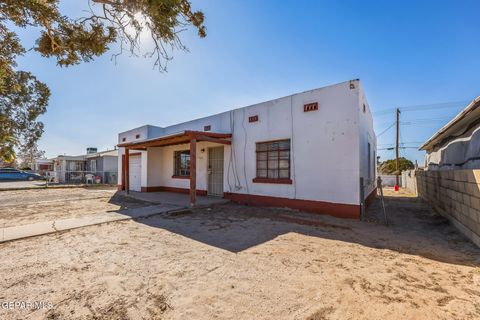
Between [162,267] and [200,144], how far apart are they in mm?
8747

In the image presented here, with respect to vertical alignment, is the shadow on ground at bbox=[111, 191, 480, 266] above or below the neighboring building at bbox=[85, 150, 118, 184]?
below

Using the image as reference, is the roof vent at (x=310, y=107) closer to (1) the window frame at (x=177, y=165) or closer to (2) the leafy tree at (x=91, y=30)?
(2) the leafy tree at (x=91, y=30)

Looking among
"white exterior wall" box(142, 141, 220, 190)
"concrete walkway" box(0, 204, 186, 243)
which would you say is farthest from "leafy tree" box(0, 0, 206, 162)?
"white exterior wall" box(142, 141, 220, 190)

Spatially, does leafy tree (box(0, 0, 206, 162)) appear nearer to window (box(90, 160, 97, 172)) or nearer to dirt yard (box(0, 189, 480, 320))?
dirt yard (box(0, 189, 480, 320))

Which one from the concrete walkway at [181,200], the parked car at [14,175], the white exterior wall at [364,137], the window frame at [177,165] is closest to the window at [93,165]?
the parked car at [14,175]

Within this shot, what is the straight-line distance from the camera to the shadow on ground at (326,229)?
178 inches

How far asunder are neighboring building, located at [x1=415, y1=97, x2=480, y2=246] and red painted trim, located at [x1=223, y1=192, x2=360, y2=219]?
2263mm

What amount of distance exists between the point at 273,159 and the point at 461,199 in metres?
5.34

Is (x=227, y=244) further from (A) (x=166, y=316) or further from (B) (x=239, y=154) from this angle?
(B) (x=239, y=154)

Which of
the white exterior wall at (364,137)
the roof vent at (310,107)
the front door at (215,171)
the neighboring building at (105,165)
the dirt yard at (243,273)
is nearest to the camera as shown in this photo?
the dirt yard at (243,273)

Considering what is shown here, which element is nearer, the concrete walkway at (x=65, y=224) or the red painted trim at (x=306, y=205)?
the concrete walkway at (x=65, y=224)

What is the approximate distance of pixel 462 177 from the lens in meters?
Result: 5.23

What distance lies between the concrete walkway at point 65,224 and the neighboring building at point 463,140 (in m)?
8.47

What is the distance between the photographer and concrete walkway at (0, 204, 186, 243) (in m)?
5.09
